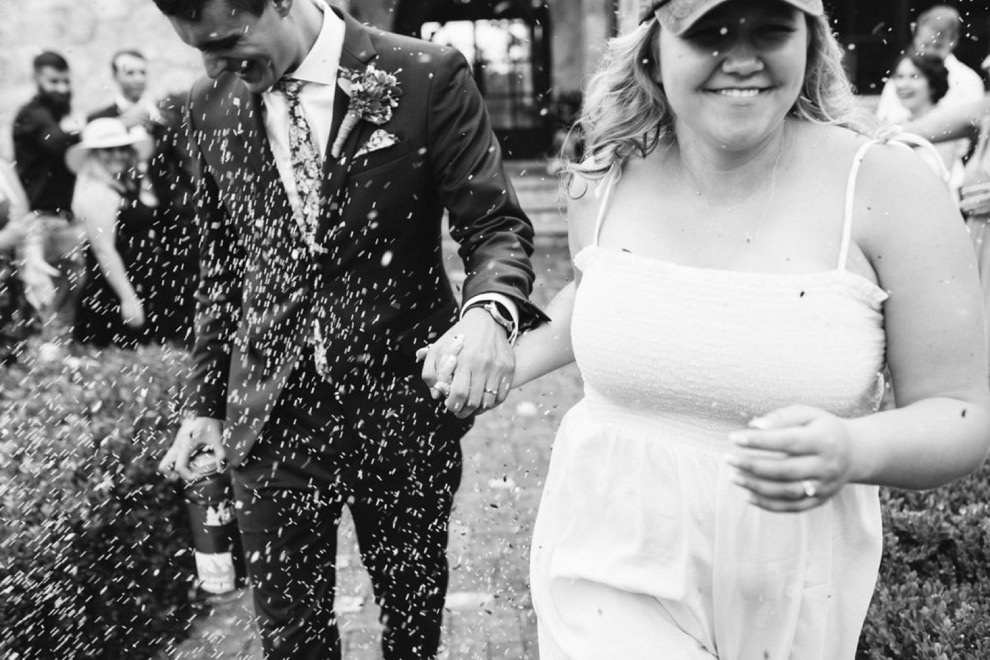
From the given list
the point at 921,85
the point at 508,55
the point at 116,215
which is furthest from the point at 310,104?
the point at 508,55

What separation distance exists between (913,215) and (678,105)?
0.45 m

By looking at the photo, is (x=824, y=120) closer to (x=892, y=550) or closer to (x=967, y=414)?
(x=967, y=414)

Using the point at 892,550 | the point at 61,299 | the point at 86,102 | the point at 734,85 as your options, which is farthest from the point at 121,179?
the point at 734,85

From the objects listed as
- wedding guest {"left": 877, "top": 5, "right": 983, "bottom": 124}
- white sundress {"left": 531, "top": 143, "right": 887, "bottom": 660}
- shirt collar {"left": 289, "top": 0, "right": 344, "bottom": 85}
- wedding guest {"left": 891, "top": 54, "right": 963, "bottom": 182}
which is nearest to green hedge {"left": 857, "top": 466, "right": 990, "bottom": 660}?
white sundress {"left": 531, "top": 143, "right": 887, "bottom": 660}

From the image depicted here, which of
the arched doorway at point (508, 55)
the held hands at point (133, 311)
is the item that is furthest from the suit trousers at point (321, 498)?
the arched doorway at point (508, 55)

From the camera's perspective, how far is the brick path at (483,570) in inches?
170

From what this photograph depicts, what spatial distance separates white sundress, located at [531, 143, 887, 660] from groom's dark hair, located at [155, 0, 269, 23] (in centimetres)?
115

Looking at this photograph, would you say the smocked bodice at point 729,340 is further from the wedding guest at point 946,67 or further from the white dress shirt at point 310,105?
the wedding guest at point 946,67

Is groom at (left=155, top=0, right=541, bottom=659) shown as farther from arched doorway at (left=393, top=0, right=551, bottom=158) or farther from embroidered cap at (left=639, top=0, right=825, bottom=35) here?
arched doorway at (left=393, top=0, right=551, bottom=158)

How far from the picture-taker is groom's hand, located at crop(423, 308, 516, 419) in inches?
95.7

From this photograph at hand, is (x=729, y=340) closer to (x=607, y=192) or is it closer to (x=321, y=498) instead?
(x=607, y=192)

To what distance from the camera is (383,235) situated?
2994 mm

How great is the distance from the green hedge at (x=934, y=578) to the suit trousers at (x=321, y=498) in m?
1.26

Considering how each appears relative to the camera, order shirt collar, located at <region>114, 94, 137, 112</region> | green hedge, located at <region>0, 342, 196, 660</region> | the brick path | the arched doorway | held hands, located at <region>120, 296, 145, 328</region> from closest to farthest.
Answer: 1. green hedge, located at <region>0, 342, 196, 660</region>
2. the brick path
3. held hands, located at <region>120, 296, 145, 328</region>
4. shirt collar, located at <region>114, 94, 137, 112</region>
5. the arched doorway
